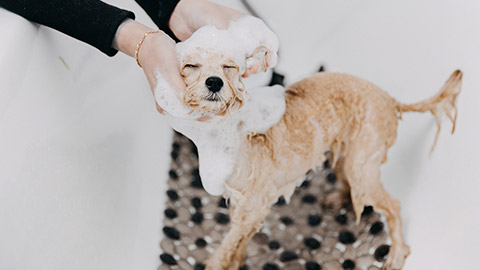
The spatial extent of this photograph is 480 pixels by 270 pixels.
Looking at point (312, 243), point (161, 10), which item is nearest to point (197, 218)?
point (312, 243)

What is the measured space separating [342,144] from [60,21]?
0.63 metres

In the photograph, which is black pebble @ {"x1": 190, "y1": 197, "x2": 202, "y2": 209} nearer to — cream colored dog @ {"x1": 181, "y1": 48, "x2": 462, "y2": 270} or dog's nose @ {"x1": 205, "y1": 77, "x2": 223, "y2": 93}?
cream colored dog @ {"x1": 181, "y1": 48, "x2": 462, "y2": 270}

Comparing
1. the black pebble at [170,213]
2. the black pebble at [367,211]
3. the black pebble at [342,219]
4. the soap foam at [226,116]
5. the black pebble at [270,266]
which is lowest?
the black pebble at [170,213]

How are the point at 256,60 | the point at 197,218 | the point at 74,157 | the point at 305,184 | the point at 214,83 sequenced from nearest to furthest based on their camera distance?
the point at 214,83 → the point at 256,60 → the point at 74,157 → the point at 197,218 → the point at 305,184

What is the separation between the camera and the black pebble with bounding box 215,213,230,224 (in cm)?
122

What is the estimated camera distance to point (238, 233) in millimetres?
1026

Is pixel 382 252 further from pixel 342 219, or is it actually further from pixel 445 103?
pixel 445 103

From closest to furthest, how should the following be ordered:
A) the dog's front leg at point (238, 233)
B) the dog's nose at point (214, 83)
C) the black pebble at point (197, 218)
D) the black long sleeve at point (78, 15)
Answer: the dog's nose at point (214, 83), the black long sleeve at point (78, 15), the dog's front leg at point (238, 233), the black pebble at point (197, 218)

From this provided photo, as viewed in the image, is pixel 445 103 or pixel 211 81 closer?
pixel 211 81

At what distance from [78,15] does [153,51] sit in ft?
0.60

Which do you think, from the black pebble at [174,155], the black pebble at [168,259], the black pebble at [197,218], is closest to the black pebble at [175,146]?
the black pebble at [174,155]

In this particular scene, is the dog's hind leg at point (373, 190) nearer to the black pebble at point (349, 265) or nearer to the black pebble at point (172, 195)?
the black pebble at point (349, 265)

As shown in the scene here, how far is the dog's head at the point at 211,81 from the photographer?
686 mm

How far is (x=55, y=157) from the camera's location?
917 mm
